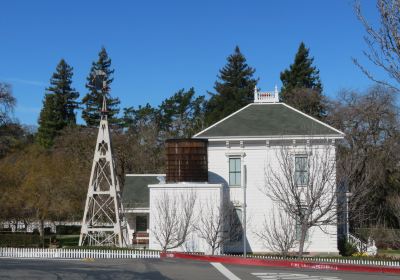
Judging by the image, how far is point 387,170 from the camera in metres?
49.5

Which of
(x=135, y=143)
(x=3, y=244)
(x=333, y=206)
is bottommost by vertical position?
(x=3, y=244)

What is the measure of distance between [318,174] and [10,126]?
28.5m

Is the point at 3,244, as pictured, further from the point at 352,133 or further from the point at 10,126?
the point at 352,133

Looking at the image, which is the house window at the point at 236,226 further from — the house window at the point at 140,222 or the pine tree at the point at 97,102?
the pine tree at the point at 97,102

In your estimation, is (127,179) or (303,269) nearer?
(303,269)

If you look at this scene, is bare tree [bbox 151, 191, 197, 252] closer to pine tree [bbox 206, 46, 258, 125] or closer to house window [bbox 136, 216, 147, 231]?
house window [bbox 136, 216, 147, 231]

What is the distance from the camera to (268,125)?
35.0 m

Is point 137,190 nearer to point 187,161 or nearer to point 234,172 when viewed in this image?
point 187,161

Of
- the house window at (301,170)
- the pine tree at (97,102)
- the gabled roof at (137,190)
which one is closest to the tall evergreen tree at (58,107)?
the pine tree at (97,102)

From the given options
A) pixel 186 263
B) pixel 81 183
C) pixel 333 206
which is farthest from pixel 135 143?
pixel 186 263

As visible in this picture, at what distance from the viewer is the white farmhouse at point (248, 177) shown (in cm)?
3117

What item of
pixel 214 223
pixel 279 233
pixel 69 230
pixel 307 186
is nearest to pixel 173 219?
pixel 214 223

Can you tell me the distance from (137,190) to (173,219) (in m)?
10.3

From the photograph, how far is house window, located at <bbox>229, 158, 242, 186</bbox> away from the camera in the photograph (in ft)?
112
